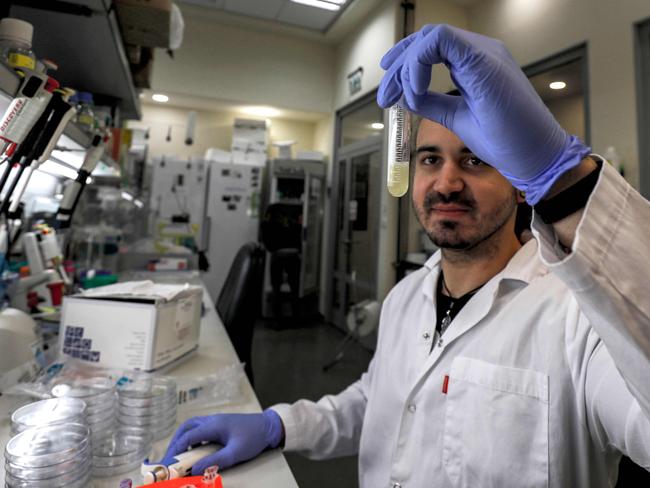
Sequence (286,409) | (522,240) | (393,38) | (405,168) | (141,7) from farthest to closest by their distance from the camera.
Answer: (393,38) < (141,7) < (522,240) < (286,409) < (405,168)

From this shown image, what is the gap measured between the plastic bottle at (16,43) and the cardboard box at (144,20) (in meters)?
0.69

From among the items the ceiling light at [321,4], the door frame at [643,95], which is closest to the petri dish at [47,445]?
the door frame at [643,95]

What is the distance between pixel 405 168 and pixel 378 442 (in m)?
0.70

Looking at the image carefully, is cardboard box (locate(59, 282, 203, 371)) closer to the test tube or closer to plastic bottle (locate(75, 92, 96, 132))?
plastic bottle (locate(75, 92, 96, 132))

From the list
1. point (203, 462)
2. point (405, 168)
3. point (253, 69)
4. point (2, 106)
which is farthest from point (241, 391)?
point (253, 69)

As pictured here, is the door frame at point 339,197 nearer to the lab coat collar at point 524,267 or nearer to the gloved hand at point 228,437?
the lab coat collar at point 524,267

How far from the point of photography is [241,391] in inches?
41.6

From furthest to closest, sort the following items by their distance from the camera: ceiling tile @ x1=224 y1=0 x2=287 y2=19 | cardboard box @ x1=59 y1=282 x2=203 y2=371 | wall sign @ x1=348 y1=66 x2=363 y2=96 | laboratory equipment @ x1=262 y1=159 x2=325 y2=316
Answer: laboratory equipment @ x1=262 y1=159 x2=325 y2=316 < wall sign @ x1=348 y1=66 x2=363 y2=96 < ceiling tile @ x1=224 y1=0 x2=287 y2=19 < cardboard box @ x1=59 y1=282 x2=203 y2=371

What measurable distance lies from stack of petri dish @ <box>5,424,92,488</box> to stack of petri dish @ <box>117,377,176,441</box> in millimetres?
143

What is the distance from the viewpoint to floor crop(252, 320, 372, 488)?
1.87m

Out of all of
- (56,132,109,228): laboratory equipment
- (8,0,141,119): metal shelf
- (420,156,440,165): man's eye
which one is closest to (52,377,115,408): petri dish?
(56,132,109,228): laboratory equipment

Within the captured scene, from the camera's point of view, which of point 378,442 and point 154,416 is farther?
point 378,442

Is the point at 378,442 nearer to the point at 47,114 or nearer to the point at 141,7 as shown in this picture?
the point at 47,114

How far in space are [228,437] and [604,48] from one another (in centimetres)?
310
